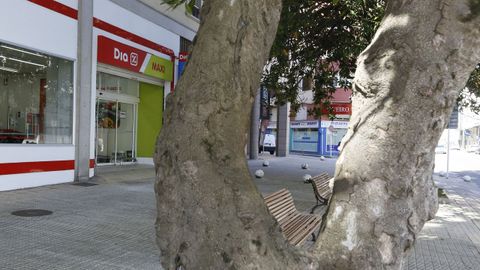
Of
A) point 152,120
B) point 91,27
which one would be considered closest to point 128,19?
point 91,27

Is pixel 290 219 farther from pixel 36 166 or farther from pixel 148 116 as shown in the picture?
pixel 148 116

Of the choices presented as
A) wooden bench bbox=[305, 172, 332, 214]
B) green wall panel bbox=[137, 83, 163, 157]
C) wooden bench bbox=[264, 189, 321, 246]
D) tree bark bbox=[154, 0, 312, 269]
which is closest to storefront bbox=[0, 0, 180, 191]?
green wall panel bbox=[137, 83, 163, 157]

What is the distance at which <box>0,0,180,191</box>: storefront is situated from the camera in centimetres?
994

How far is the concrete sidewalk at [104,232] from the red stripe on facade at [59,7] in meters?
4.01

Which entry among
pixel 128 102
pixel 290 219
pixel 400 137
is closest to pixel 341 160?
pixel 400 137

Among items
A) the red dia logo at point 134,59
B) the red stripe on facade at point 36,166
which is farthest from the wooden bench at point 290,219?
the red dia logo at point 134,59

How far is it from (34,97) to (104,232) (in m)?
5.83

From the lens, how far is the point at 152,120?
1620 cm

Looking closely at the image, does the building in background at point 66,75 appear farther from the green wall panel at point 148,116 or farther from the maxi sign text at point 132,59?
the green wall panel at point 148,116

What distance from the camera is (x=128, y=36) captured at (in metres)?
13.5

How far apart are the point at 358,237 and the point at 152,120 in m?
14.5

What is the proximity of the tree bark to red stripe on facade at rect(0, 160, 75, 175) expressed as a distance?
861 centimetres

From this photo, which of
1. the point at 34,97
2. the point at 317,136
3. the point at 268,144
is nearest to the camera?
the point at 34,97

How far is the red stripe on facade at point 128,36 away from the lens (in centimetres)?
1230
